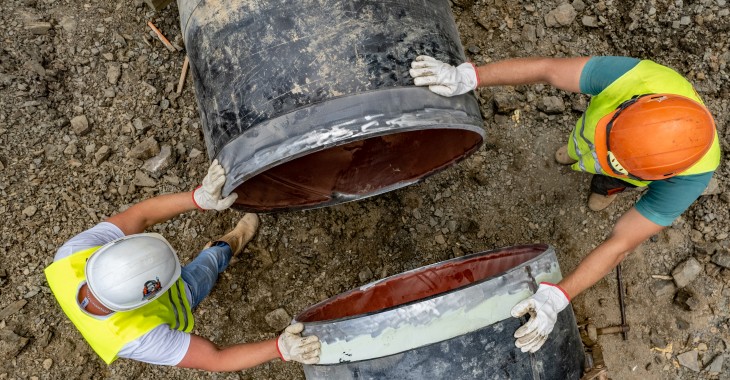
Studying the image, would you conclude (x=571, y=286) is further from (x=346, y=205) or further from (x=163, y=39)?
(x=163, y=39)

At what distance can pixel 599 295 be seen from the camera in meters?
3.06

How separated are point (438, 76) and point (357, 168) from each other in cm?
112

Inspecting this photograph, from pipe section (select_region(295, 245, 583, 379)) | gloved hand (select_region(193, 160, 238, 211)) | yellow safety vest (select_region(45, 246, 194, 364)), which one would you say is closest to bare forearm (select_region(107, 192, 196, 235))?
gloved hand (select_region(193, 160, 238, 211))

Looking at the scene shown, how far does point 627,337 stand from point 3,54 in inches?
159

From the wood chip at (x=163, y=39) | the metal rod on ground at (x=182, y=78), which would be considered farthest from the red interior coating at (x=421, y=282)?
the wood chip at (x=163, y=39)

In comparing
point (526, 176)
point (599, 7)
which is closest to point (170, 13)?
point (526, 176)

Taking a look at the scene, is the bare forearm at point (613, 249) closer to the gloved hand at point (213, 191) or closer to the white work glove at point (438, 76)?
the white work glove at point (438, 76)

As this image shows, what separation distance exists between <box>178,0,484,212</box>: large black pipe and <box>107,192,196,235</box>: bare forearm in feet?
1.35

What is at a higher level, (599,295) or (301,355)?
(301,355)

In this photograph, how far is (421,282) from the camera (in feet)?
8.06

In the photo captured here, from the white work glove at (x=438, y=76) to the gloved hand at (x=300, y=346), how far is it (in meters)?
0.99

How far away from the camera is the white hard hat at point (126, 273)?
6.73ft

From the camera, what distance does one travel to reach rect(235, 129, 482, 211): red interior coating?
9.11 ft

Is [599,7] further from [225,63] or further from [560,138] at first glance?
[225,63]
